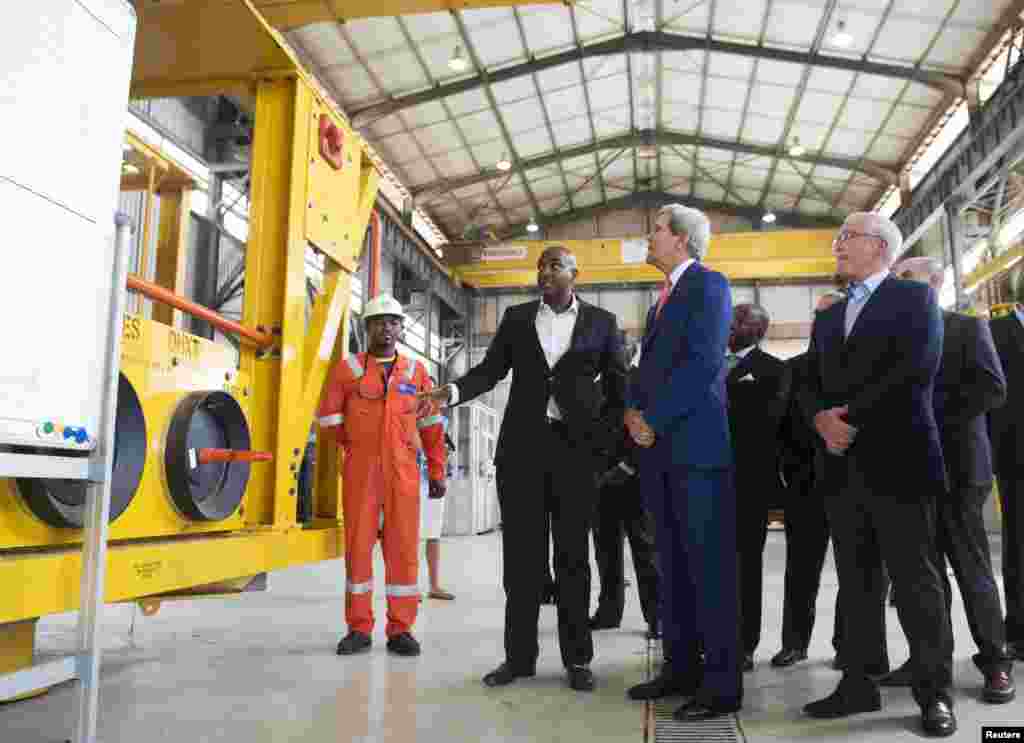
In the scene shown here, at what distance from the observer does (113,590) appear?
94.6 inches

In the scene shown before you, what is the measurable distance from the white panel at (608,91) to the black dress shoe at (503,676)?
14769 mm

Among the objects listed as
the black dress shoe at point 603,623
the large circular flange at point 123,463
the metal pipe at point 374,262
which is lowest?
the black dress shoe at point 603,623

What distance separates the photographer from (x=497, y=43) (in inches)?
549

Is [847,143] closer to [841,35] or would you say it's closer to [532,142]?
[841,35]

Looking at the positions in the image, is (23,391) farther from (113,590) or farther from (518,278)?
(518,278)

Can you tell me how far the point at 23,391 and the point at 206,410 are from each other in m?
1.32

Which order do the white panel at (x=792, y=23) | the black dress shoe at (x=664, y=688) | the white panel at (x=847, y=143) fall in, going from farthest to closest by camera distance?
the white panel at (x=847, y=143), the white panel at (x=792, y=23), the black dress shoe at (x=664, y=688)

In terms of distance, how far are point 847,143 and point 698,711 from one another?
16738 millimetres

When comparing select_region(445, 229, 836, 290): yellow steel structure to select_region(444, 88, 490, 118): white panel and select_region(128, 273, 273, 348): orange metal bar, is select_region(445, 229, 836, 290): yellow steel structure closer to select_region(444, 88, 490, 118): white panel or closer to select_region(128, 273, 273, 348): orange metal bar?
select_region(444, 88, 490, 118): white panel

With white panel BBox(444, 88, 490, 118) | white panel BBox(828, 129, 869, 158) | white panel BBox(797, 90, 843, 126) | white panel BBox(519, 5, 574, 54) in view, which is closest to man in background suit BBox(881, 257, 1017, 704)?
white panel BBox(519, 5, 574, 54)

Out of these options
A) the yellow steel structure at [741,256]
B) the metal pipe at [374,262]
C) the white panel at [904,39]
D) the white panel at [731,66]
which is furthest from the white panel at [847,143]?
the metal pipe at [374,262]

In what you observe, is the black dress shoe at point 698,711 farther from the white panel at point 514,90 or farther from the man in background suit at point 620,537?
the white panel at point 514,90

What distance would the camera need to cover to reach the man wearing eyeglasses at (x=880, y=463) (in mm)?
2670

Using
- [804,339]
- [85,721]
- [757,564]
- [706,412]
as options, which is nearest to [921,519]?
[706,412]
